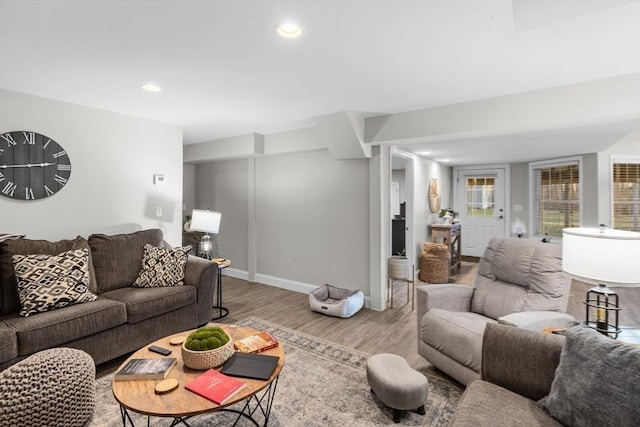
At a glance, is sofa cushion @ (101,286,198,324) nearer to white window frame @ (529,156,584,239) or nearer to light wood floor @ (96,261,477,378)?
light wood floor @ (96,261,477,378)

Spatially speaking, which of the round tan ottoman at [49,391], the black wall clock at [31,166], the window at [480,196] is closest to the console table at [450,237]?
the window at [480,196]

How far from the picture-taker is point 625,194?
521 centimetres

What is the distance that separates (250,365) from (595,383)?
1.46 metres

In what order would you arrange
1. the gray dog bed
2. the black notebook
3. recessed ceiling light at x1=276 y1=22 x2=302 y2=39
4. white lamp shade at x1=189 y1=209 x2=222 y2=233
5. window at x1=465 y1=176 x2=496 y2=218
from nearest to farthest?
the black notebook → recessed ceiling light at x1=276 y1=22 x2=302 y2=39 → the gray dog bed → white lamp shade at x1=189 y1=209 x2=222 y2=233 → window at x1=465 y1=176 x2=496 y2=218

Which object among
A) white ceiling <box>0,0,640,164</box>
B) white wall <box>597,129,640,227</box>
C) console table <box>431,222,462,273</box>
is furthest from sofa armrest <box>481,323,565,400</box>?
white wall <box>597,129,640,227</box>

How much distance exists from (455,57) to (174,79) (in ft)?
6.89

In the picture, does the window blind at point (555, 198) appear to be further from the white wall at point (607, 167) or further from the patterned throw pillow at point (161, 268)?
the patterned throw pillow at point (161, 268)

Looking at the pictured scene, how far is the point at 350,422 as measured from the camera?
1.86m

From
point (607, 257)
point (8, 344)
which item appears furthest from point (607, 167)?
point (8, 344)

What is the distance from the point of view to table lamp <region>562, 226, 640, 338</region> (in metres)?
1.57

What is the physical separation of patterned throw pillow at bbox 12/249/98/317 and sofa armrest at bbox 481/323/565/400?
2.84 meters

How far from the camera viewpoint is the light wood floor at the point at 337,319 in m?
2.90

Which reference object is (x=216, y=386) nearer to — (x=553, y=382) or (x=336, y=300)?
(x=553, y=382)

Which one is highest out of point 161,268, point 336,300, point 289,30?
point 289,30
